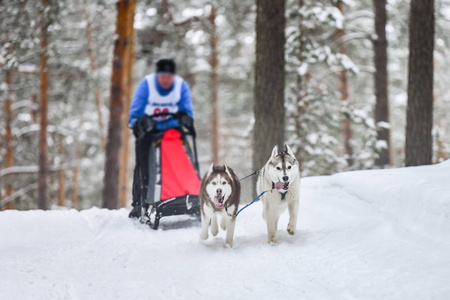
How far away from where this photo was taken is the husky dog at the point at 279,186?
148 inches

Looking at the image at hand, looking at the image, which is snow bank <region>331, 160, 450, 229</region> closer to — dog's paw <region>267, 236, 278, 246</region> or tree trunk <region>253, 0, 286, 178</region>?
dog's paw <region>267, 236, 278, 246</region>

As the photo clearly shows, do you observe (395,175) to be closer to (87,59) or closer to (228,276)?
(228,276)

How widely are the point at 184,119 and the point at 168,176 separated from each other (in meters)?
0.84

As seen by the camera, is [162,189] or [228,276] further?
[162,189]

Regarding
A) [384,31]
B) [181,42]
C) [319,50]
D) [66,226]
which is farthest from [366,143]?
[181,42]

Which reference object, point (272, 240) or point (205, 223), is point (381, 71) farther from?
point (205, 223)

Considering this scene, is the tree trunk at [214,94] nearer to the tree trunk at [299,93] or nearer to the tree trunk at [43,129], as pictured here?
the tree trunk at [43,129]

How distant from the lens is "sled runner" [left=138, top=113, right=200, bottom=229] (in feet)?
16.6

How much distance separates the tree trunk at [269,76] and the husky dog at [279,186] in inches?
101

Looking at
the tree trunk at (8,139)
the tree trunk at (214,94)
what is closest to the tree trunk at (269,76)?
the tree trunk at (214,94)

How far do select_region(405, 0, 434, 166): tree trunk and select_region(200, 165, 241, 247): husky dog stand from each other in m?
4.38

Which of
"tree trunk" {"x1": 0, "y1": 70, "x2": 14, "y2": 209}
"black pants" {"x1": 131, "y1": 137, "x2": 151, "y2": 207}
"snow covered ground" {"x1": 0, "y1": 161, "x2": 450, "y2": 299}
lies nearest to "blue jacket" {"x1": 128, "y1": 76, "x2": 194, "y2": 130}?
"black pants" {"x1": 131, "y1": 137, "x2": 151, "y2": 207}

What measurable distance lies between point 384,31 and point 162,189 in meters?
8.98

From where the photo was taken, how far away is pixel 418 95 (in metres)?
6.88
